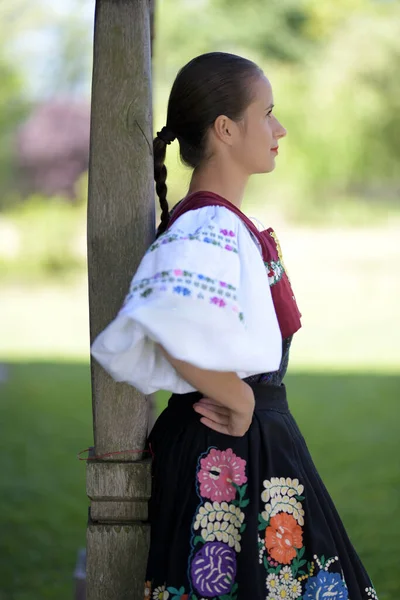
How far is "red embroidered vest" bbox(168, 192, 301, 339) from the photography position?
172 cm

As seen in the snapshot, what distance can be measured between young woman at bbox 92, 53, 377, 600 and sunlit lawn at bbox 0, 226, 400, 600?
5.01 feet

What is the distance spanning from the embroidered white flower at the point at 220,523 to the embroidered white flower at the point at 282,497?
0.05 metres

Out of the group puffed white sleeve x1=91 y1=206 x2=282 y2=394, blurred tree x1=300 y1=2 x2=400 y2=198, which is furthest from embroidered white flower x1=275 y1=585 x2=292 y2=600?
blurred tree x1=300 y1=2 x2=400 y2=198

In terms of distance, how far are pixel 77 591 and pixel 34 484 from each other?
6.15 ft

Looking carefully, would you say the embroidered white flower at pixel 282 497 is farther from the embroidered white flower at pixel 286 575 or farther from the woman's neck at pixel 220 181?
the woman's neck at pixel 220 181

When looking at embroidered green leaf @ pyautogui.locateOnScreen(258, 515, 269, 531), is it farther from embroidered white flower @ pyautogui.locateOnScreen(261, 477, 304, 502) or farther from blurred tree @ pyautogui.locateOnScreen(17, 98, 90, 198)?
blurred tree @ pyautogui.locateOnScreen(17, 98, 90, 198)

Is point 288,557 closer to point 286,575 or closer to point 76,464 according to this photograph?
point 286,575

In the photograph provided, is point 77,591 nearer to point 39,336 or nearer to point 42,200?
point 39,336

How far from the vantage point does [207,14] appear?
59.8 feet

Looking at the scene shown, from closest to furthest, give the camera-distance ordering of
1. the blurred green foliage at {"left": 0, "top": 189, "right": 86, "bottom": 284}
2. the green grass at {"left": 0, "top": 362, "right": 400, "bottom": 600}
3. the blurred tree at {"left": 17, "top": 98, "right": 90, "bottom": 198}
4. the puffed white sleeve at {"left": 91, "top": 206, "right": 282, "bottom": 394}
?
the puffed white sleeve at {"left": 91, "top": 206, "right": 282, "bottom": 394} < the green grass at {"left": 0, "top": 362, "right": 400, "bottom": 600} < the blurred green foliage at {"left": 0, "top": 189, "right": 86, "bottom": 284} < the blurred tree at {"left": 17, "top": 98, "right": 90, "bottom": 198}

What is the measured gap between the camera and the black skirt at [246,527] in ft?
5.56

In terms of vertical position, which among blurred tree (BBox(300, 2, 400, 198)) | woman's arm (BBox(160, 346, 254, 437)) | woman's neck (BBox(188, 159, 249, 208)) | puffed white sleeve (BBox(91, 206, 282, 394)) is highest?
blurred tree (BBox(300, 2, 400, 198))

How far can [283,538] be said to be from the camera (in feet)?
5.62

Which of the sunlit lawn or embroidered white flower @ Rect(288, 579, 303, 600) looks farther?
the sunlit lawn
